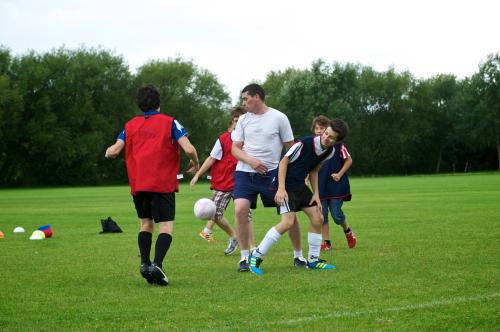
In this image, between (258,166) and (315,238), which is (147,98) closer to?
(258,166)

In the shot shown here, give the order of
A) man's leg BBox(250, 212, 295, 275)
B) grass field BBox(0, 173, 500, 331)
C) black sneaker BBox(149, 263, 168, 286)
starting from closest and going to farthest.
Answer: grass field BBox(0, 173, 500, 331)
black sneaker BBox(149, 263, 168, 286)
man's leg BBox(250, 212, 295, 275)

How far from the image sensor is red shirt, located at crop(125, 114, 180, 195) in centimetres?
815

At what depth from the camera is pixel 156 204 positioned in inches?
324

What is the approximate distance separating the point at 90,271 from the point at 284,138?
2.78 meters

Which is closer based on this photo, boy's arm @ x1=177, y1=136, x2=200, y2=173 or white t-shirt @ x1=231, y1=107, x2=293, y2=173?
boy's arm @ x1=177, y1=136, x2=200, y2=173

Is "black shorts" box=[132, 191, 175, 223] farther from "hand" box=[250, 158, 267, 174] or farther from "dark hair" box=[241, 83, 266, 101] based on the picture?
"dark hair" box=[241, 83, 266, 101]

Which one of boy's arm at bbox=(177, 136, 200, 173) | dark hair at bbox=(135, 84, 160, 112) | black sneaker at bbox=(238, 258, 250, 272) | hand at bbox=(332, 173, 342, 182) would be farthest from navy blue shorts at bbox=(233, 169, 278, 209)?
hand at bbox=(332, 173, 342, 182)

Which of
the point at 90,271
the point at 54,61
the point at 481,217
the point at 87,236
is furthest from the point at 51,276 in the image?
the point at 54,61

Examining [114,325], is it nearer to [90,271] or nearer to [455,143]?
[90,271]

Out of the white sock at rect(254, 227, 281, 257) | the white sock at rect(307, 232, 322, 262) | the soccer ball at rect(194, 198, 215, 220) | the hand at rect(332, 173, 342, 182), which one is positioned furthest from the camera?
the hand at rect(332, 173, 342, 182)

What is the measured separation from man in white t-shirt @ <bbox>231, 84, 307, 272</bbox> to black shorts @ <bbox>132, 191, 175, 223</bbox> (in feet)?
3.84

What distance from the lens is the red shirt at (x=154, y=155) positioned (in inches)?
321

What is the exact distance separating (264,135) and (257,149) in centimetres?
19

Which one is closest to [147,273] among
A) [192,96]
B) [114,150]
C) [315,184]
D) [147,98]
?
[114,150]
